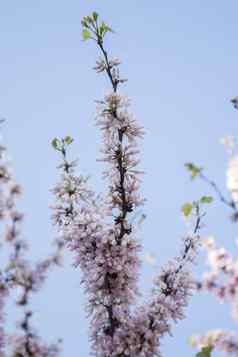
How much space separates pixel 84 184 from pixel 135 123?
1438 mm

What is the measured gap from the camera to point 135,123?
9234 mm

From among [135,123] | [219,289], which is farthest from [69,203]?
[219,289]

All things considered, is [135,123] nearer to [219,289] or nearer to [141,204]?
[141,204]

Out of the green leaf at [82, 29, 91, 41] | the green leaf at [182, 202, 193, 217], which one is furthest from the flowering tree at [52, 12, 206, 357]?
the green leaf at [182, 202, 193, 217]

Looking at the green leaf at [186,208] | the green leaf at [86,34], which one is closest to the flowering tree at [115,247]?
the green leaf at [86,34]

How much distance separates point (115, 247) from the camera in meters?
8.38

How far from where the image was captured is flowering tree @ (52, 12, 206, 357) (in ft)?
26.1

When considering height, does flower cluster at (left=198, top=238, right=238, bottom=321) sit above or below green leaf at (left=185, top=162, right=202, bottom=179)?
below

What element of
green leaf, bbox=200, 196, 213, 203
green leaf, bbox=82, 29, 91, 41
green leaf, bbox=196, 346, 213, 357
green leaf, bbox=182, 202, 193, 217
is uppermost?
green leaf, bbox=82, 29, 91, 41

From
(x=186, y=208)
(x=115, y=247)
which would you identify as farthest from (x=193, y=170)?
(x=115, y=247)

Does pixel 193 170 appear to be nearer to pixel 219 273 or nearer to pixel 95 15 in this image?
pixel 219 273

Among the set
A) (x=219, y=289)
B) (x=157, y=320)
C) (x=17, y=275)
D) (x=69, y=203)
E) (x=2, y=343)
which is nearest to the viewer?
(x=219, y=289)

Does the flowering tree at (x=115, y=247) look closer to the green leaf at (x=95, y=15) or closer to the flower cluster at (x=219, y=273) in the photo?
the green leaf at (x=95, y=15)

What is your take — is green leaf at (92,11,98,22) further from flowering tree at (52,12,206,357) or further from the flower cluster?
the flower cluster
